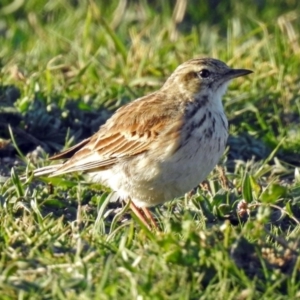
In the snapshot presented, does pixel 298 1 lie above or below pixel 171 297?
below

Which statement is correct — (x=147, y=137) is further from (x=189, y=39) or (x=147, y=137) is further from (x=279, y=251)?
(x=189, y=39)

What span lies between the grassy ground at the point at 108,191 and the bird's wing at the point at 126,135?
0.20 m

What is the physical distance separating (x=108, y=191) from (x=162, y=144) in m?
0.73

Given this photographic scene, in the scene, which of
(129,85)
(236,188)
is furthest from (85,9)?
(236,188)

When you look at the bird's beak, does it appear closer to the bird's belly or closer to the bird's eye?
the bird's eye

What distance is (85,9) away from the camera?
1065cm

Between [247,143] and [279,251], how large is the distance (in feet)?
9.15

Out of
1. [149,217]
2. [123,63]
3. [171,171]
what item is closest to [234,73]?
[171,171]

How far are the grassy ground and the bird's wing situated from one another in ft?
0.67

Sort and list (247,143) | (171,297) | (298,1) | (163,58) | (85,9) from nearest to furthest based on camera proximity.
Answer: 1. (171,297)
2. (247,143)
3. (163,58)
4. (85,9)
5. (298,1)

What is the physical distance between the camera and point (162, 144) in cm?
607

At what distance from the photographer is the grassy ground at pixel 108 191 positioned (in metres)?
4.74

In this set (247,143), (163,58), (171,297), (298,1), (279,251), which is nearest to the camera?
(171,297)

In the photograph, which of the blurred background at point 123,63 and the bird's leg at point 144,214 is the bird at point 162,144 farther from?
the blurred background at point 123,63
